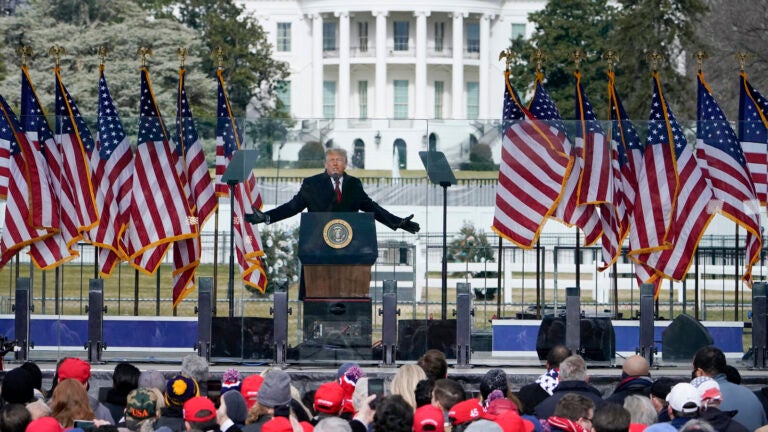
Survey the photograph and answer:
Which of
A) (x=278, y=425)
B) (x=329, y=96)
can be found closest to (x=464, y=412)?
(x=278, y=425)

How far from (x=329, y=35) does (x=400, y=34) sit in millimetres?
4225

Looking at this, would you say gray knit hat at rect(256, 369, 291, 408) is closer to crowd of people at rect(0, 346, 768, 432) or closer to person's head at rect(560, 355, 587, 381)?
crowd of people at rect(0, 346, 768, 432)

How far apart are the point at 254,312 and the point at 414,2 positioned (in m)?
84.7

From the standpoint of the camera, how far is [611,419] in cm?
1158

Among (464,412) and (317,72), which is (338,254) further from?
(317,72)

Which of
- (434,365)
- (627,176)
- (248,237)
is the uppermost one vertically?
(627,176)

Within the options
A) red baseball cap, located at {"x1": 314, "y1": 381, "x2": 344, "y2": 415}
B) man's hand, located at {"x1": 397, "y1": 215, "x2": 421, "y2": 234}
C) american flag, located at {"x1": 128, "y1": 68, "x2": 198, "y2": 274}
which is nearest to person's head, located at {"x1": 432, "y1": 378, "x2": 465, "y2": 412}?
red baseball cap, located at {"x1": 314, "y1": 381, "x2": 344, "y2": 415}

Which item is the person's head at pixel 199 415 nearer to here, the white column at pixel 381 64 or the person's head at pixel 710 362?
the person's head at pixel 710 362

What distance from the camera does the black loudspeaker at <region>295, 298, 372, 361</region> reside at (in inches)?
824

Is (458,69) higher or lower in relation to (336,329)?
higher

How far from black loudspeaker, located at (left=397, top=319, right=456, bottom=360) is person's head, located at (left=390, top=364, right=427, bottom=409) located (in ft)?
22.9

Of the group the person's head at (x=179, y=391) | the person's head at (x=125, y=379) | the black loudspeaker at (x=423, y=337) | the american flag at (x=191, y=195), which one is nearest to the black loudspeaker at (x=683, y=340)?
the black loudspeaker at (x=423, y=337)

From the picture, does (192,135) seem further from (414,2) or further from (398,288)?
(414,2)

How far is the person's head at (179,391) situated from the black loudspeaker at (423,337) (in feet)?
24.8
